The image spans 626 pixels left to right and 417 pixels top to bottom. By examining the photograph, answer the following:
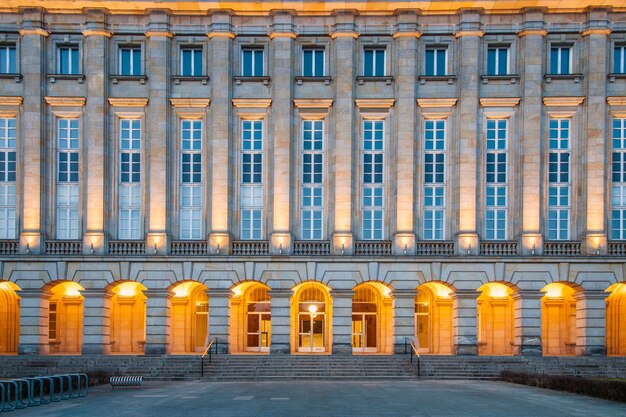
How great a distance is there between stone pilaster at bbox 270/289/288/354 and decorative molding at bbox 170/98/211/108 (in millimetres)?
12437

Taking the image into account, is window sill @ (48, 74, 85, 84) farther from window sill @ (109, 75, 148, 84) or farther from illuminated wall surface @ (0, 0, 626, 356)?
window sill @ (109, 75, 148, 84)

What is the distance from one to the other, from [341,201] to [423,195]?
5219mm

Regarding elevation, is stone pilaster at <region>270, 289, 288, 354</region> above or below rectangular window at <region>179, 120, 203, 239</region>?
below

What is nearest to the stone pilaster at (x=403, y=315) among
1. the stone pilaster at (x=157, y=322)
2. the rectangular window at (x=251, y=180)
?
the rectangular window at (x=251, y=180)

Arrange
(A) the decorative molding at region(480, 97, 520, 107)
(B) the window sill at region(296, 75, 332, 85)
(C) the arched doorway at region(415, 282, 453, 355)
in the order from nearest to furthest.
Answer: (A) the decorative molding at region(480, 97, 520, 107), (B) the window sill at region(296, 75, 332, 85), (C) the arched doorway at region(415, 282, 453, 355)

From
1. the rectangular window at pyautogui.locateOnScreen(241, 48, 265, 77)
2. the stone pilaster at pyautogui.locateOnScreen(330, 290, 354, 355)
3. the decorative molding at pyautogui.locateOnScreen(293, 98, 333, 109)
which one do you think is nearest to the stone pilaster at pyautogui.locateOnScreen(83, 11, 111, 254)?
the rectangular window at pyautogui.locateOnScreen(241, 48, 265, 77)

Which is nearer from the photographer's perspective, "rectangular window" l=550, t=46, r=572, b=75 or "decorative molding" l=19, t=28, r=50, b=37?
"decorative molding" l=19, t=28, r=50, b=37

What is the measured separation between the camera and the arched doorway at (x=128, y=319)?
41844 millimetres

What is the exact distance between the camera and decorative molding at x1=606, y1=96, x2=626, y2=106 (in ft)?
131

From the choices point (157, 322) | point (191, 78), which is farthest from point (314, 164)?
point (157, 322)

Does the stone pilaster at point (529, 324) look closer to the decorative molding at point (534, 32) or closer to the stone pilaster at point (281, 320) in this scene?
the stone pilaster at point (281, 320)

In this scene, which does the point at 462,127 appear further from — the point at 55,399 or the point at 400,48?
the point at 55,399

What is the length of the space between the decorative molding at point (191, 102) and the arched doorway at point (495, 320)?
21.1 meters

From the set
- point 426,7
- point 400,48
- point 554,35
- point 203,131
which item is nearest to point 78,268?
point 203,131
